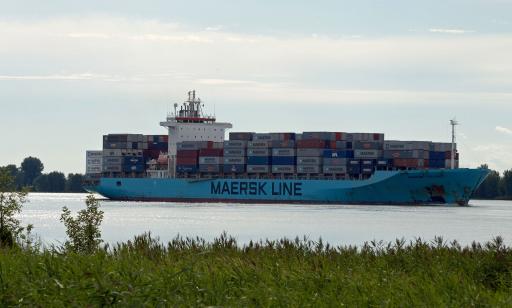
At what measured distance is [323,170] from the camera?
103250mm

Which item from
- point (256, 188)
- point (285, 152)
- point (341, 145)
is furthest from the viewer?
point (256, 188)

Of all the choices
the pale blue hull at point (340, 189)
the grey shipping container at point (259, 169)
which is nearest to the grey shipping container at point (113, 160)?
the pale blue hull at point (340, 189)

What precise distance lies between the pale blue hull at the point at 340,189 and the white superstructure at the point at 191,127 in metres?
6.59

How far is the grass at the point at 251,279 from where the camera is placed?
37.9 feet

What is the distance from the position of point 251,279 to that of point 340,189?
88.0m

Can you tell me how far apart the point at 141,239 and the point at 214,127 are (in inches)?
4156

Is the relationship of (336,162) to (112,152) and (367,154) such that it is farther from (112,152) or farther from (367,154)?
(112,152)

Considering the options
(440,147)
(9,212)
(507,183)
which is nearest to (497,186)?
(507,183)

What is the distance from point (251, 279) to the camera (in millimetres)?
13578

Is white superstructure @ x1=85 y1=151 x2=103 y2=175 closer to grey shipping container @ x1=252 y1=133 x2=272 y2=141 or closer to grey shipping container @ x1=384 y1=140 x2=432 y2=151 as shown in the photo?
grey shipping container @ x1=252 y1=133 x2=272 y2=141

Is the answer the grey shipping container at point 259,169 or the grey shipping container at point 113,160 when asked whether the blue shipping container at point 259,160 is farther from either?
the grey shipping container at point 113,160

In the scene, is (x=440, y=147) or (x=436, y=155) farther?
(x=440, y=147)

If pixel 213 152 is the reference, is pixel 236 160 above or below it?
below

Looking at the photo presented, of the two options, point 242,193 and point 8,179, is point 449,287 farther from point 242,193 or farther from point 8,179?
point 242,193
